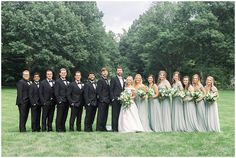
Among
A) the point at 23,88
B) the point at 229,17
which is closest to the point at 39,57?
the point at 229,17

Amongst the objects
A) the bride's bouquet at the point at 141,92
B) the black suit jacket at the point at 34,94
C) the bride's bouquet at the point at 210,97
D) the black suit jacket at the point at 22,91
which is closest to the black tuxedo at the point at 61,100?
the black suit jacket at the point at 34,94

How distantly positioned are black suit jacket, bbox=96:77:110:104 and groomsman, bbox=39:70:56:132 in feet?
4.31

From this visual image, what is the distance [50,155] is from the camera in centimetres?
883

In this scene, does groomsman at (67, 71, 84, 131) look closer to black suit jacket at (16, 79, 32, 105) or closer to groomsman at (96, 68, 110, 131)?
groomsman at (96, 68, 110, 131)

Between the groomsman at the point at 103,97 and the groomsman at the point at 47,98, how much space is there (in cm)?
134

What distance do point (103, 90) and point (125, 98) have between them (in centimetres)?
72

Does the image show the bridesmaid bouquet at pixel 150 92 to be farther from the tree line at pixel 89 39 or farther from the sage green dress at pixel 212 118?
the tree line at pixel 89 39

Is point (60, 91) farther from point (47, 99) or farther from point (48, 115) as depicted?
point (48, 115)

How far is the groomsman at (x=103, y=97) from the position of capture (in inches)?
476

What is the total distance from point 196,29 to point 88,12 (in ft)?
41.6

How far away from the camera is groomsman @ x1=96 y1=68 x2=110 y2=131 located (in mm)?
12091

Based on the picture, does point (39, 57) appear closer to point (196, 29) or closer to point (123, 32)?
point (196, 29)

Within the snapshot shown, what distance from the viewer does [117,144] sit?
10.0 meters

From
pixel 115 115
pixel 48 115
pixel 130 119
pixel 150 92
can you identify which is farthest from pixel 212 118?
pixel 48 115
